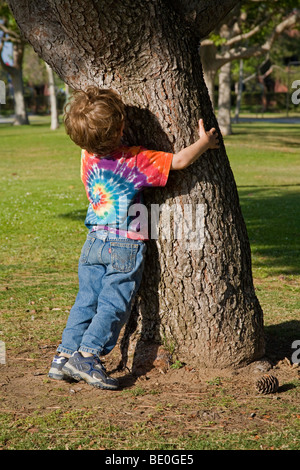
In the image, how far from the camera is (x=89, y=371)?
12.8 ft

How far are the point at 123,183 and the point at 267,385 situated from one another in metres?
1.49

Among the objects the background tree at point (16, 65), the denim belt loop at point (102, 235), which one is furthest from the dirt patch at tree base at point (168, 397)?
the background tree at point (16, 65)

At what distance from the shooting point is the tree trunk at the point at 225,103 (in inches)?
1257

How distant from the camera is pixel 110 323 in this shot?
3986 millimetres

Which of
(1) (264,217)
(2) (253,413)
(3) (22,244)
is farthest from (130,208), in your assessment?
(1) (264,217)

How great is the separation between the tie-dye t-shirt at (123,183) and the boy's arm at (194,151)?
4 cm

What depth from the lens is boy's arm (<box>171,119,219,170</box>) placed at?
3.93 meters

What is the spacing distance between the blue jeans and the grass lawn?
0.31 meters

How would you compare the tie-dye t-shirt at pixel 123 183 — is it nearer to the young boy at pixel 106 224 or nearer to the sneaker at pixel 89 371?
the young boy at pixel 106 224

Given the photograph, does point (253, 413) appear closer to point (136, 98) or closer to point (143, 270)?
point (143, 270)

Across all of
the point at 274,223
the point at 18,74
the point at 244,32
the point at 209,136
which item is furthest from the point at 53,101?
the point at 209,136

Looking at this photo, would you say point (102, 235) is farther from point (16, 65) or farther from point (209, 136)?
point (16, 65)

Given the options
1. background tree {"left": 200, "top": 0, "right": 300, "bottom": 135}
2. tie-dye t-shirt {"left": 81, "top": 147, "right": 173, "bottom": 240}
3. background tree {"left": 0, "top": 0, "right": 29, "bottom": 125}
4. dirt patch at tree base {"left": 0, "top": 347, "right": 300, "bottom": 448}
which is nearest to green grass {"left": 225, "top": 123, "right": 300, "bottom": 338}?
dirt patch at tree base {"left": 0, "top": 347, "right": 300, "bottom": 448}
